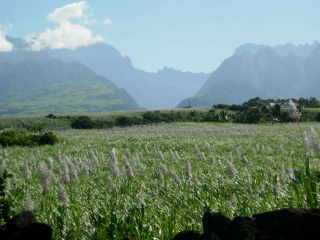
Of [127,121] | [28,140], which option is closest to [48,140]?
[28,140]

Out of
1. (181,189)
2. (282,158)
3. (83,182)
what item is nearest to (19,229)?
(181,189)

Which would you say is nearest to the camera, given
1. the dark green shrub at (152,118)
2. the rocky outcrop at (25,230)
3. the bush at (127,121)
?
the rocky outcrop at (25,230)

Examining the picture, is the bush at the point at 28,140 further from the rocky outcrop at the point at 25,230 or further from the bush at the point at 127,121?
the bush at the point at 127,121

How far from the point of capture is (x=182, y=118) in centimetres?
9919

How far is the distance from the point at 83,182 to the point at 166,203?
633 centimetres

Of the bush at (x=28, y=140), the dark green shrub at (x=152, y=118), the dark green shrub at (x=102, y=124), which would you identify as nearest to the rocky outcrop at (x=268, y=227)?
the bush at (x=28, y=140)

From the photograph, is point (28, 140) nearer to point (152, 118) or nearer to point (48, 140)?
point (48, 140)

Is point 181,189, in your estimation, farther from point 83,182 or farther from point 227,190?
point 83,182

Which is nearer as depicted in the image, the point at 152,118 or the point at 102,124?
the point at 102,124

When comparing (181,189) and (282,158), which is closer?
(181,189)

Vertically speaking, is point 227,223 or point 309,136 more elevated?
point 309,136

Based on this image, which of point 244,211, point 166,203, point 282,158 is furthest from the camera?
point 282,158

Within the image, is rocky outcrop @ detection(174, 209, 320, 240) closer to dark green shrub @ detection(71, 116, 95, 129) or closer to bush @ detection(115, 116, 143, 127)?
dark green shrub @ detection(71, 116, 95, 129)

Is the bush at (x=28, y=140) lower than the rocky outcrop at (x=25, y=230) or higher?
lower
